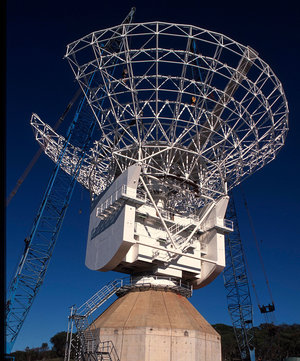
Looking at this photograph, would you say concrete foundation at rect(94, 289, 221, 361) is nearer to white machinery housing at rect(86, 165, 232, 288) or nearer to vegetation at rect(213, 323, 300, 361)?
white machinery housing at rect(86, 165, 232, 288)

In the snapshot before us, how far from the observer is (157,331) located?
25.3 metres

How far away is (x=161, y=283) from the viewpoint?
30094 mm

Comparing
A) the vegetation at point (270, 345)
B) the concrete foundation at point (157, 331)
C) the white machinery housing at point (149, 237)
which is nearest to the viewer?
the concrete foundation at point (157, 331)

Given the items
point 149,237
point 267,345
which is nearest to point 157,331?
point 149,237

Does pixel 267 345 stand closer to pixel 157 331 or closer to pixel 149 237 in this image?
pixel 149 237

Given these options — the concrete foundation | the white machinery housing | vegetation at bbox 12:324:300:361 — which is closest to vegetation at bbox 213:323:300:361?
vegetation at bbox 12:324:300:361

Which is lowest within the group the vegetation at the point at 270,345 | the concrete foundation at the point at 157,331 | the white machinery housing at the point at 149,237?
the concrete foundation at the point at 157,331

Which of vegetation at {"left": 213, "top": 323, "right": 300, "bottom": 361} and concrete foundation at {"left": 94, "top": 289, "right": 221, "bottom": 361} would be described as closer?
concrete foundation at {"left": 94, "top": 289, "right": 221, "bottom": 361}

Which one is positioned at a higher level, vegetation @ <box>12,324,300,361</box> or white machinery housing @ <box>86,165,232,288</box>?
white machinery housing @ <box>86,165,232,288</box>

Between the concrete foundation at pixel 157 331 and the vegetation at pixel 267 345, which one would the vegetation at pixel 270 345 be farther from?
the concrete foundation at pixel 157 331

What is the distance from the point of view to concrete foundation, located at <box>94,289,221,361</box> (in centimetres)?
2494

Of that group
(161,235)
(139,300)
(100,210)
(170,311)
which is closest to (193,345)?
(170,311)

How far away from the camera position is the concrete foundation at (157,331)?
2494 cm

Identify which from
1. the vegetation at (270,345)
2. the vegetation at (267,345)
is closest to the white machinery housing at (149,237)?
the vegetation at (267,345)
